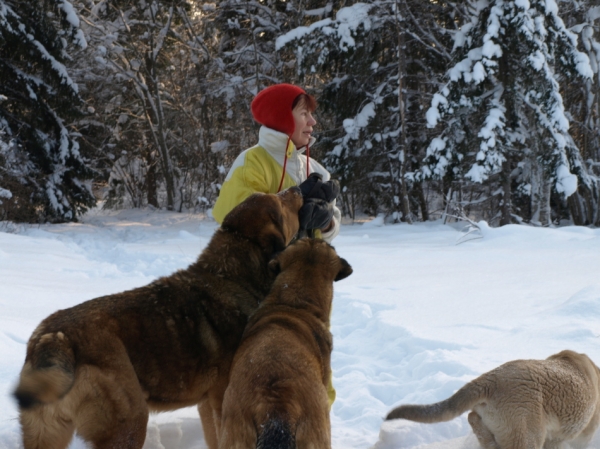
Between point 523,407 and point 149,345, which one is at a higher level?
point 149,345

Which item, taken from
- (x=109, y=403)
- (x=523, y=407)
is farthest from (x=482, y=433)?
(x=109, y=403)

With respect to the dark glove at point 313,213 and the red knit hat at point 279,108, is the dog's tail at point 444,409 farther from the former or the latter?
the red knit hat at point 279,108

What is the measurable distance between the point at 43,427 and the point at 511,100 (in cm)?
1386

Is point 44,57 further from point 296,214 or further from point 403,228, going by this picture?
point 296,214

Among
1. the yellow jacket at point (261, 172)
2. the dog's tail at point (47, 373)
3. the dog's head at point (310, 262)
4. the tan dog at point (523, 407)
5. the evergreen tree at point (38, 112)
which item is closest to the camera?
the dog's tail at point (47, 373)

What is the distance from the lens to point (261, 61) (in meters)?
20.3

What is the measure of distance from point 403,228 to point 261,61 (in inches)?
381

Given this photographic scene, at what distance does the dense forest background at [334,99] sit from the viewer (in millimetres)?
13086

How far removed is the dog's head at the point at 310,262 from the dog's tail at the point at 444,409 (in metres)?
0.83

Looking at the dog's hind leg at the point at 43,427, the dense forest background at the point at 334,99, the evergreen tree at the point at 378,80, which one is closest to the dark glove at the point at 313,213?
the dog's hind leg at the point at 43,427

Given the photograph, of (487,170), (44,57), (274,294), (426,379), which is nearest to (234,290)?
(274,294)

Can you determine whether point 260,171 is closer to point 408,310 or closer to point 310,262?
point 310,262

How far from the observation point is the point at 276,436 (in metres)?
2.00

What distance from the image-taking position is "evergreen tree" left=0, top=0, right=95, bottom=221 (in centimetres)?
1686
